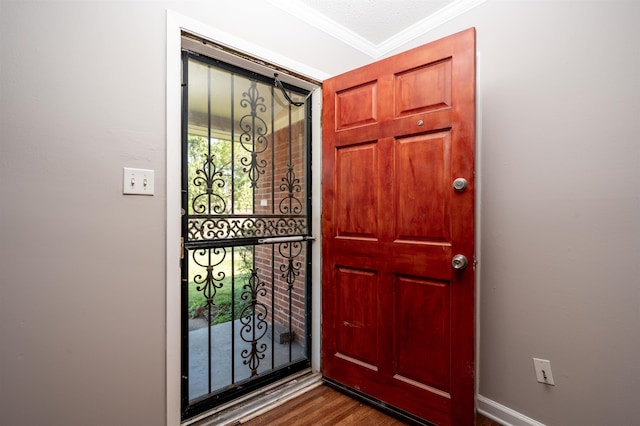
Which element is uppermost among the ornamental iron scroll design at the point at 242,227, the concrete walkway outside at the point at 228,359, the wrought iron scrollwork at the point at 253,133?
the wrought iron scrollwork at the point at 253,133

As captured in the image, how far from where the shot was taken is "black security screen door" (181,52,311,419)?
1.63m

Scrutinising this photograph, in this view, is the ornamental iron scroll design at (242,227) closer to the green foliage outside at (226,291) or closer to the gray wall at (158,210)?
the green foliage outside at (226,291)

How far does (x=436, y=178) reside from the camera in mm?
1508

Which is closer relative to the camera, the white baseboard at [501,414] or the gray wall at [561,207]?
the gray wall at [561,207]

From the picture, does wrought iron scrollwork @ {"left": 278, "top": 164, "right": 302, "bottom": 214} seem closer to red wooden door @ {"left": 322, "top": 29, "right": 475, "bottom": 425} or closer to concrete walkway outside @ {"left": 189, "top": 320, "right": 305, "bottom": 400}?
red wooden door @ {"left": 322, "top": 29, "right": 475, "bottom": 425}

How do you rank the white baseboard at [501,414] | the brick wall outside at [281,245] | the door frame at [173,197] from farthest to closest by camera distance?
the brick wall outside at [281,245] → the white baseboard at [501,414] → the door frame at [173,197]

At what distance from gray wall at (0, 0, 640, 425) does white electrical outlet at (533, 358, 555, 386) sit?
3 centimetres

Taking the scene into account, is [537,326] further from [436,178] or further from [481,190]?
[436,178]

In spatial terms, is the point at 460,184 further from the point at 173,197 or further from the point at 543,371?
the point at 173,197

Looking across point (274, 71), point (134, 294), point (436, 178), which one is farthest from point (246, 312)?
point (274, 71)

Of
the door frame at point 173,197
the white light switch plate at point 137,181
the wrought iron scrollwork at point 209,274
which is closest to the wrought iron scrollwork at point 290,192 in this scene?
the wrought iron scrollwork at point 209,274

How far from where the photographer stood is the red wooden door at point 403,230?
4.70 ft

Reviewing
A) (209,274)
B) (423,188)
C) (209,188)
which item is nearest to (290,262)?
(209,274)

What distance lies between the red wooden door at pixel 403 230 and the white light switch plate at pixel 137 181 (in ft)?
3.38
